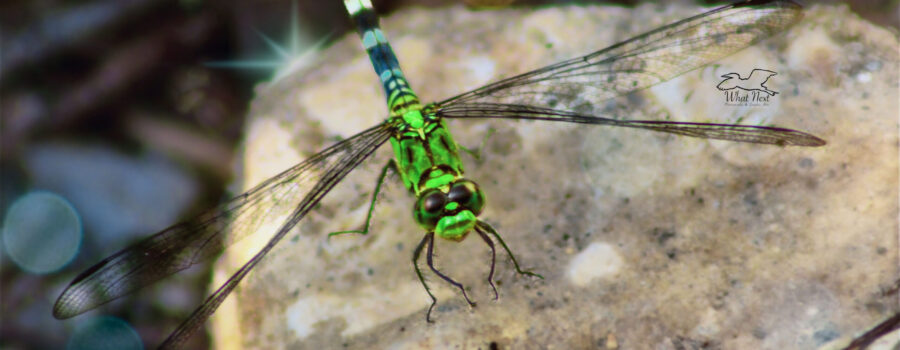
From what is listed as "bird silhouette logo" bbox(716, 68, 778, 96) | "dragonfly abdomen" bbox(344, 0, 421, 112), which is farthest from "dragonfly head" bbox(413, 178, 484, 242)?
"bird silhouette logo" bbox(716, 68, 778, 96)

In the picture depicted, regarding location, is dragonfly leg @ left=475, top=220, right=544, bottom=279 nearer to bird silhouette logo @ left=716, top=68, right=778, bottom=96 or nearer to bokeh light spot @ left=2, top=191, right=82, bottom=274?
bird silhouette logo @ left=716, top=68, right=778, bottom=96

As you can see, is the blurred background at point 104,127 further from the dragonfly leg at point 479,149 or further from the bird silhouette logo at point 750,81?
the bird silhouette logo at point 750,81

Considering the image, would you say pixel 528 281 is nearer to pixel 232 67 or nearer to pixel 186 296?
pixel 186 296

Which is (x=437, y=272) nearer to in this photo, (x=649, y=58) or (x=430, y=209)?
(x=430, y=209)

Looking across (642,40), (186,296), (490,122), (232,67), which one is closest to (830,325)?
(642,40)

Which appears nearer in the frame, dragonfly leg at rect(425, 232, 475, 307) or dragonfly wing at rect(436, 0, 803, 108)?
dragonfly leg at rect(425, 232, 475, 307)
